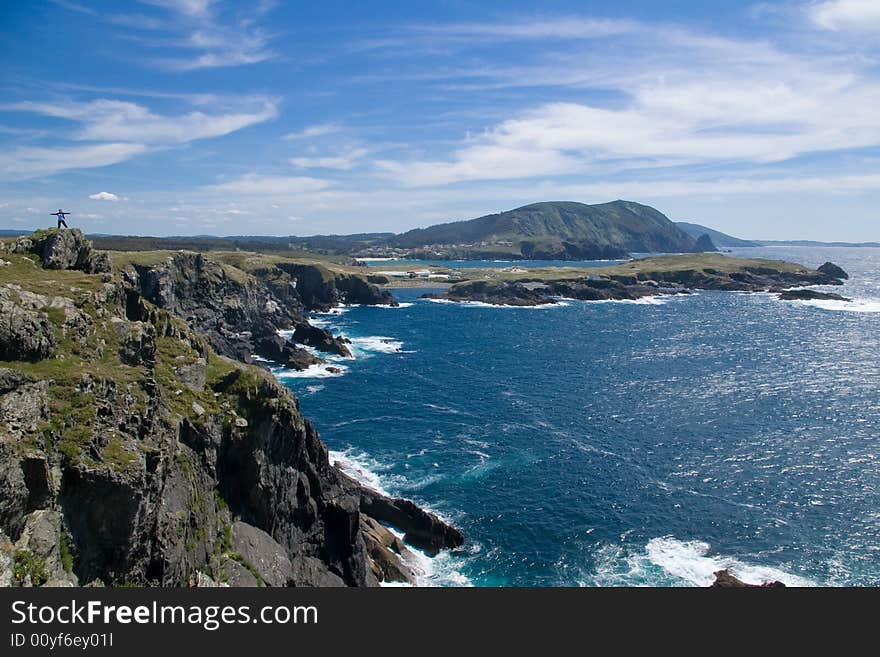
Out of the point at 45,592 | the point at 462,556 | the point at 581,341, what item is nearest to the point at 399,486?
the point at 462,556

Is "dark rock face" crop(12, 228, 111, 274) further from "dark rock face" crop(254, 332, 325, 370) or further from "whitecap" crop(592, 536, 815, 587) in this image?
"dark rock face" crop(254, 332, 325, 370)

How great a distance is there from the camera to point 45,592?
57.8ft

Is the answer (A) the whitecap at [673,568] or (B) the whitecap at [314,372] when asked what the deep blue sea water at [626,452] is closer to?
(A) the whitecap at [673,568]

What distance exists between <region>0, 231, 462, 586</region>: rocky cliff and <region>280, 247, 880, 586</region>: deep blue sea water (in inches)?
423

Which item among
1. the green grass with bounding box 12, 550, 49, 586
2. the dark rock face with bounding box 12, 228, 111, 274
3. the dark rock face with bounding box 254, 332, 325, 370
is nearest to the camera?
the green grass with bounding box 12, 550, 49, 586

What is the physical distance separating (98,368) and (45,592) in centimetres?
2127

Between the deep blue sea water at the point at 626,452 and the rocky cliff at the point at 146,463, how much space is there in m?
10.7

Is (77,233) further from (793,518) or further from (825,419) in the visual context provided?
(825,419)

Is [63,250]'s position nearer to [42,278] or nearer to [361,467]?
[42,278]

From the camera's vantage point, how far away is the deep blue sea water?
55469 millimetres

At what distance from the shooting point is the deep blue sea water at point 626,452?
55469mm

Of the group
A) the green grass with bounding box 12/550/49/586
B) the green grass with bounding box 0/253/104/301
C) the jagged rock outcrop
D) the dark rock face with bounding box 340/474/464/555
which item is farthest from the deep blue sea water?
Answer: the green grass with bounding box 0/253/104/301

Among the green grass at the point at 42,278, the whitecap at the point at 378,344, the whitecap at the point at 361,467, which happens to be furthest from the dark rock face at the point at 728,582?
the whitecap at the point at 378,344

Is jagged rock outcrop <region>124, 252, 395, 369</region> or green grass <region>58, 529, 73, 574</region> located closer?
green grass <region>58, 529, 73, 574</region>
